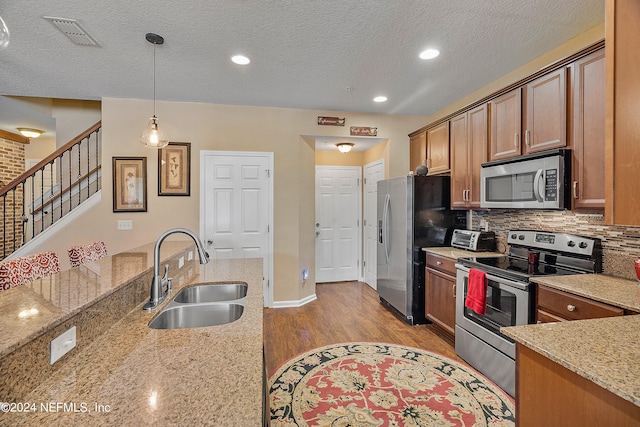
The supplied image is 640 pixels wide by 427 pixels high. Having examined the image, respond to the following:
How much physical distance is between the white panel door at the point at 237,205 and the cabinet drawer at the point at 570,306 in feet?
9.73

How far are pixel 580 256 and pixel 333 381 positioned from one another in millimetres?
2067

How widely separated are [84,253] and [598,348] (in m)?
3.50

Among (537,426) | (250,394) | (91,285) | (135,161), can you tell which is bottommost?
(537,426)

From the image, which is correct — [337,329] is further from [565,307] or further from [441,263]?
[565,307]

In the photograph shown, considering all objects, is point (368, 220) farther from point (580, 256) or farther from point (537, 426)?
point (537, 426)

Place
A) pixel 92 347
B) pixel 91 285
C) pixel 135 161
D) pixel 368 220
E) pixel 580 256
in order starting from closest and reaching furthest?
1. pixel 92 347
2. pixel 91 285
3. pixel 580 256
4. pixel 135 161
5. pixel 368 220

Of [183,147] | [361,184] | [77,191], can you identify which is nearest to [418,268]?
[361,184]

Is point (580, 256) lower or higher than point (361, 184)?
lower

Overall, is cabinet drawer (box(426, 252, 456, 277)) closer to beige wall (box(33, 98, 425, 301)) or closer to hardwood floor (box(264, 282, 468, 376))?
hardwood floor (box(264, 282, 468, 376))

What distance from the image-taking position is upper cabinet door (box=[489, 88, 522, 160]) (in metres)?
2.56

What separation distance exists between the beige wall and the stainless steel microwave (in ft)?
5.52

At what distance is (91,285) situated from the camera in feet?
4.31

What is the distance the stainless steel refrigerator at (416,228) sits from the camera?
3428 mm

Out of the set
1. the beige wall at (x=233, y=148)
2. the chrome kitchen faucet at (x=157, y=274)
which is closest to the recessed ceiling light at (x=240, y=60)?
the beige wall at (x=233, y=148)
